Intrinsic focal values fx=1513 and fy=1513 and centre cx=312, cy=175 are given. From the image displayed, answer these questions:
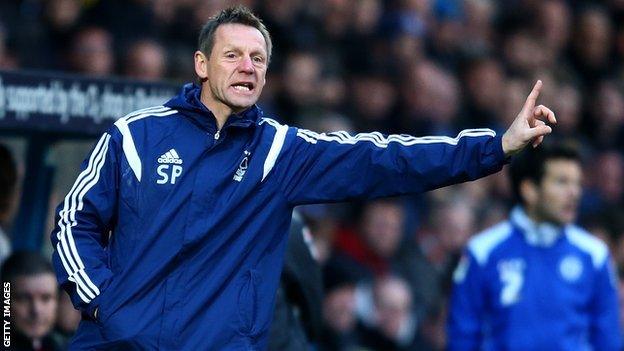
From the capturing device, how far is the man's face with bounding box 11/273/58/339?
250 inches

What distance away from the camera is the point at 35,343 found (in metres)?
6.36

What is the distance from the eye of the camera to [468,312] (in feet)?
24.7

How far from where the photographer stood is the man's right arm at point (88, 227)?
495 centimetres

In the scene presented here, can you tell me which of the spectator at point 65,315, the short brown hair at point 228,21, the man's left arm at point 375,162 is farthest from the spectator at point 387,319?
the short brown hair at point 228,21

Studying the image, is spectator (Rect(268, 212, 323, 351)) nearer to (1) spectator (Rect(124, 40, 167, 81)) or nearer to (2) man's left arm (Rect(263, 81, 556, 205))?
(2) man's left arm (Rect(263, 81, 556, 205))

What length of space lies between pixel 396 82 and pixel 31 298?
224 inches

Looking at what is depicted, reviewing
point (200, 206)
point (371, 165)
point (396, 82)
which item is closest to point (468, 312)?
point (371, 165)

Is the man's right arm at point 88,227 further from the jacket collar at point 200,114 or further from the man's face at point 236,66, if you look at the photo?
the man's face at point 236,66

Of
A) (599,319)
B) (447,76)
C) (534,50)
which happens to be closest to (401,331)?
(599,319)

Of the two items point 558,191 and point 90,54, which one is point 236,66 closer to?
point 558,191

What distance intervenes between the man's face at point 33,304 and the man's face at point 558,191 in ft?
8.17

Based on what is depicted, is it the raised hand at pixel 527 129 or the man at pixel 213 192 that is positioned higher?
the raised hand at pixel 527 129

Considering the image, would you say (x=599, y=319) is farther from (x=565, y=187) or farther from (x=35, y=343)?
(x=35, y=343)

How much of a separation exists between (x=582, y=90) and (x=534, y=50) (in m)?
0.73
